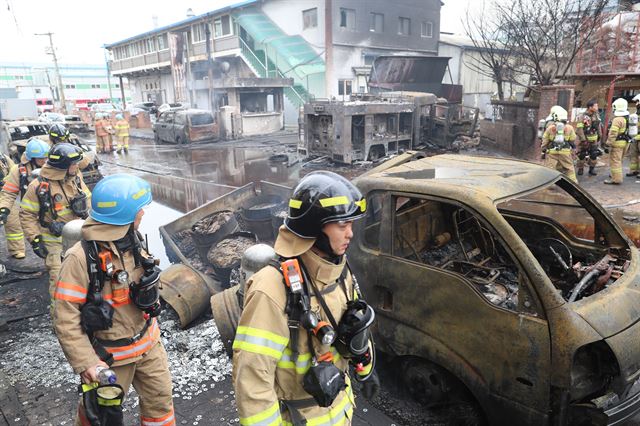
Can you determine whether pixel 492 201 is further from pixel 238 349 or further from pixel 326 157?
pixel 326 157

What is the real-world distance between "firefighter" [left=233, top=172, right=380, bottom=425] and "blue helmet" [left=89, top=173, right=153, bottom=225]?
3.95 feet

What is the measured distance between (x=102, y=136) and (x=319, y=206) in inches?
807

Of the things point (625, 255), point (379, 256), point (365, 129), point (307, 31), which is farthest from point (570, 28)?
point (307, 31)

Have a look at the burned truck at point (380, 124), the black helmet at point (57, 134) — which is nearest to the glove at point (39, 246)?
the black helmet at point (57, 134)

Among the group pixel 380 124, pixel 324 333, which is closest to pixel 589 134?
pixel 380 124

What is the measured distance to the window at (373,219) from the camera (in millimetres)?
3488

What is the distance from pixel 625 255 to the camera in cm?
336

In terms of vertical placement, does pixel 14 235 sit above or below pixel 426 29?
below

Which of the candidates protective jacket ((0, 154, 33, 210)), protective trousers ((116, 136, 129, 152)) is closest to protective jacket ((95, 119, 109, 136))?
protective trousers ((116, 136, 129, 152))

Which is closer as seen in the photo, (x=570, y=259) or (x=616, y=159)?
(x=570, y=259)

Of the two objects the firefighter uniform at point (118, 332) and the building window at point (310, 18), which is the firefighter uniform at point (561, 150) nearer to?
the firefighter uniform at point (118, 332)

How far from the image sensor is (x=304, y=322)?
1.71 m

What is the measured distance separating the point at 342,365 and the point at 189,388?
7.54 ft

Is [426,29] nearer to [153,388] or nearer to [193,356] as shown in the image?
[193,356]
